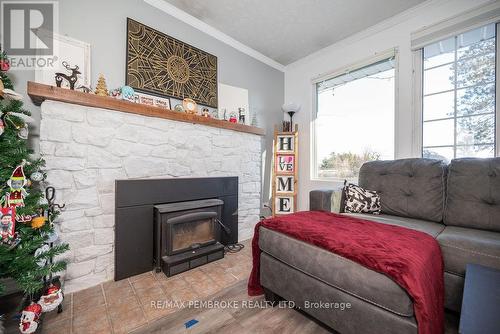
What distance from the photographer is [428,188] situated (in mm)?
1777

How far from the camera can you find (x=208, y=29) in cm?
251

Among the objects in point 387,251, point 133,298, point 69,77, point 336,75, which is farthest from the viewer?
point 336,75

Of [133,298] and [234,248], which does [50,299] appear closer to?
[133,298]

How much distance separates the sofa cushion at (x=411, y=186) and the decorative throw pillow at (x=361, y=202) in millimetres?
92

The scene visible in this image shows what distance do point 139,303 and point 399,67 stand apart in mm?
3381

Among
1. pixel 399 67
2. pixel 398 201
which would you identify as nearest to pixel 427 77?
pixel 399 67

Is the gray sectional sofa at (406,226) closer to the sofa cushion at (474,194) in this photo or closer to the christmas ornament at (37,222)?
the sofa cushion at (474,194)

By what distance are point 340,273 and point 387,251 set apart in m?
0.24

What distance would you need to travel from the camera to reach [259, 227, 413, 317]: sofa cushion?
821 millimetres

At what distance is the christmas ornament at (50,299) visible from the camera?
112cm

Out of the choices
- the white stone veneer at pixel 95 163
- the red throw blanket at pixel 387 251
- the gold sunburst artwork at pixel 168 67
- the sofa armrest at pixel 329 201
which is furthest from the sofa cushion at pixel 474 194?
the gold sunburst artwork at pixel 168 67

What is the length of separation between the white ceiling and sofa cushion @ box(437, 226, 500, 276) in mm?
2329

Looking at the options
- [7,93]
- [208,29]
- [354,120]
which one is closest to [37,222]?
[7,93]

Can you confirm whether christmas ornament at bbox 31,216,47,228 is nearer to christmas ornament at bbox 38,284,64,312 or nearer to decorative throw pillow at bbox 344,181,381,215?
christmas ornament at bbox 38,284,64,312
